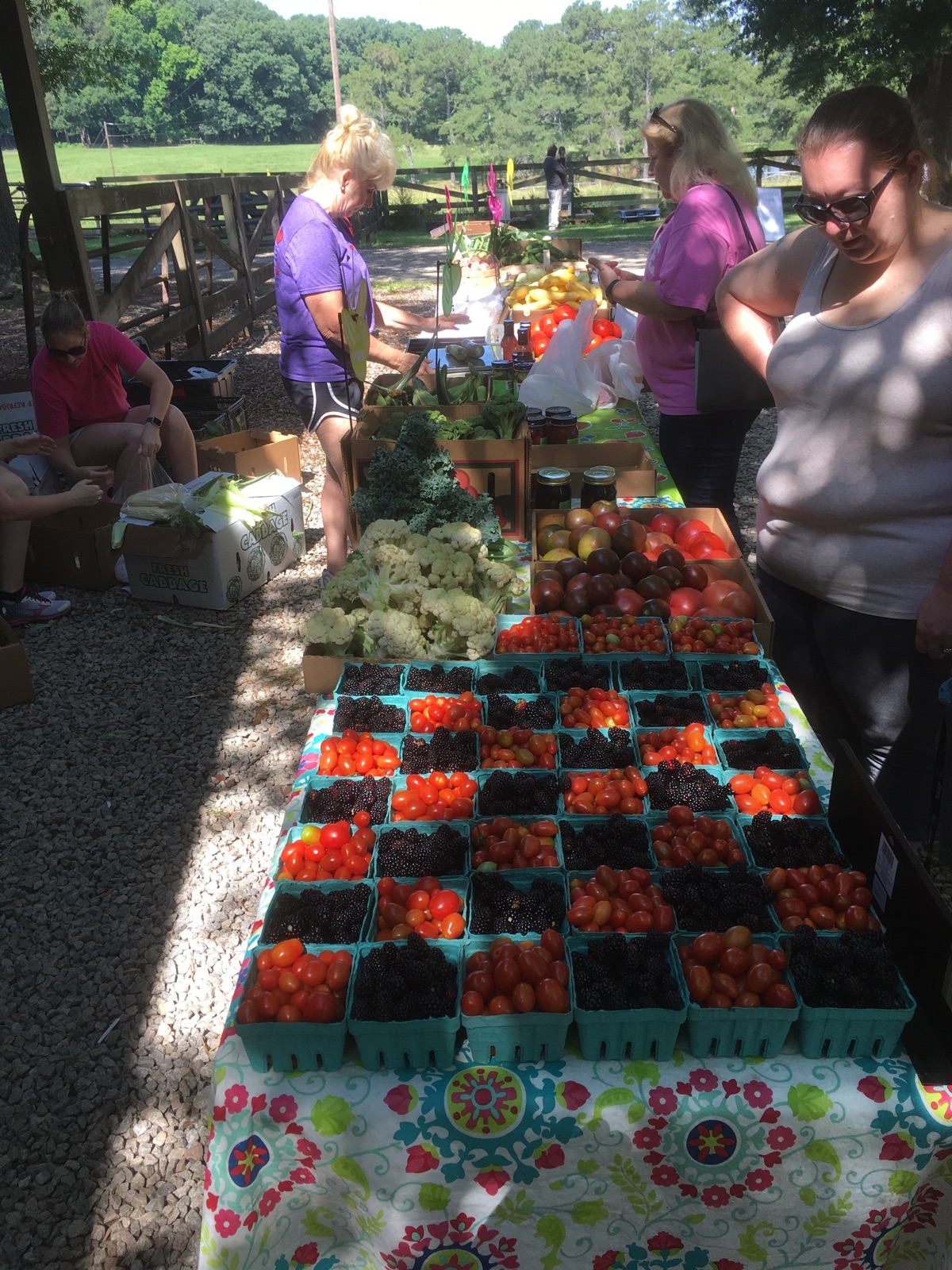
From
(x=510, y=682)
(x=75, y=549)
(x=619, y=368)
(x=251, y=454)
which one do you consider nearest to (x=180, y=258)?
(x=251, y=454)

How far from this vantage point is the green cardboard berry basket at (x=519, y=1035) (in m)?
1.28

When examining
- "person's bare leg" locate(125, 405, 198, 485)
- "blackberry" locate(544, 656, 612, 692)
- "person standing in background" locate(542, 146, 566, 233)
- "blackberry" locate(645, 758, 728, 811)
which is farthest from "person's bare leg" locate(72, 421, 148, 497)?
"person standing in background" locate(542, 146, 566, 233)

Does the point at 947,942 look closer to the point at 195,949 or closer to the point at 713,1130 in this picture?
the point at 713,1130

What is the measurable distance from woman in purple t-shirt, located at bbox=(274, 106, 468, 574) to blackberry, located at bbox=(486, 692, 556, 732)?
2.05 m

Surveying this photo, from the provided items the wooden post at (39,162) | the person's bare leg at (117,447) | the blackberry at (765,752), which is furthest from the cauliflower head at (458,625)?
the wooden post at (39,162)

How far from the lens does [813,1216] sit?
4.30 feet

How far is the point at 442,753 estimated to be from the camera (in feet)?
6.16

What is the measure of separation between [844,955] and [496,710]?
2.97 ft

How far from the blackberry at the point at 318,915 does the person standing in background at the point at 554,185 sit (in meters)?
13.9

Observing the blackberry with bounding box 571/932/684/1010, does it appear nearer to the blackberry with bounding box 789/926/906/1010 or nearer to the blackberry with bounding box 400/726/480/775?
the blackberry with bounding box 789/926/906/1010

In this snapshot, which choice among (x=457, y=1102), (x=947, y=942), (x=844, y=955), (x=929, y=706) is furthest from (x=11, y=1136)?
(x=929, y=706)

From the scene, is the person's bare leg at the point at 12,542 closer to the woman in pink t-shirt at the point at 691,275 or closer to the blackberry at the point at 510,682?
the woman in pink t-shirt at the point at 691,275

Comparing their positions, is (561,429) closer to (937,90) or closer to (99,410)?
(99,410)

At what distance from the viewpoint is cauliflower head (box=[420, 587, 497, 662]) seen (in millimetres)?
2322
